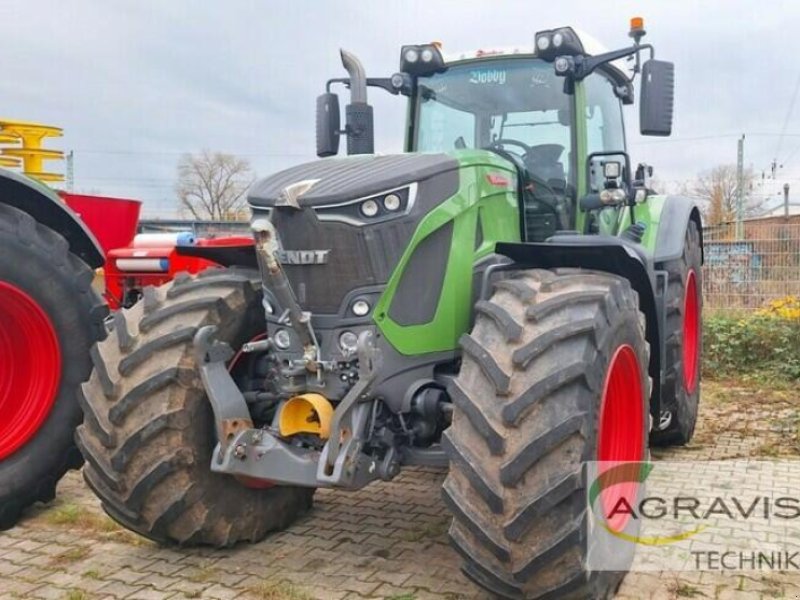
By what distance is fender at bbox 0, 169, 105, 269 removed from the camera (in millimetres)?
4535

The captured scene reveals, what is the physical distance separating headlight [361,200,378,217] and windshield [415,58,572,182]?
1450mm

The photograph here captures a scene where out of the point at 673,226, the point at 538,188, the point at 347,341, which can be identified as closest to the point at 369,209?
the point at 347,341

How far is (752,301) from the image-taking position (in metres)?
10.6

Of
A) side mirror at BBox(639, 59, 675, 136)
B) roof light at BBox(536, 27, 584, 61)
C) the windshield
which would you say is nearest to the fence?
side mirror at BBox(639, 59, 675, 136)

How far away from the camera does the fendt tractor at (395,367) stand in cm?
300

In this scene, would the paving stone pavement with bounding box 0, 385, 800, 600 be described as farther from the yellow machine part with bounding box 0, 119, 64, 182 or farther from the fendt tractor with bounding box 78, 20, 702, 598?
the yellow machine part with bounding box 0, 119, 64, 182

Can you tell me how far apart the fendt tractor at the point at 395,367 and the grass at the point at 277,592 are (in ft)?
1.45

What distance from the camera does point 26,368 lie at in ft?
15.0

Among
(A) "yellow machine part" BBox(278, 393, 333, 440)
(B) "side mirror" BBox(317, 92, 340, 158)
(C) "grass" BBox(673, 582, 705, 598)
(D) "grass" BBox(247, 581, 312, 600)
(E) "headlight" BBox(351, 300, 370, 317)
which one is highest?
(B) "side mirror" BBox(317, 92, 340, 158)

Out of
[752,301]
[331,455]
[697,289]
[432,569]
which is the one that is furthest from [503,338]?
[752,301]

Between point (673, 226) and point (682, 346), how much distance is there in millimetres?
835

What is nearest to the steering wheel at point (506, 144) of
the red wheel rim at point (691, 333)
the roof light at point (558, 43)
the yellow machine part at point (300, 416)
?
the roof light at point (558, 43)

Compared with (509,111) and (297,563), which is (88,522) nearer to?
(297,563)

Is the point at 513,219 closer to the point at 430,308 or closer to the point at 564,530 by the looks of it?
the point at 430,308
